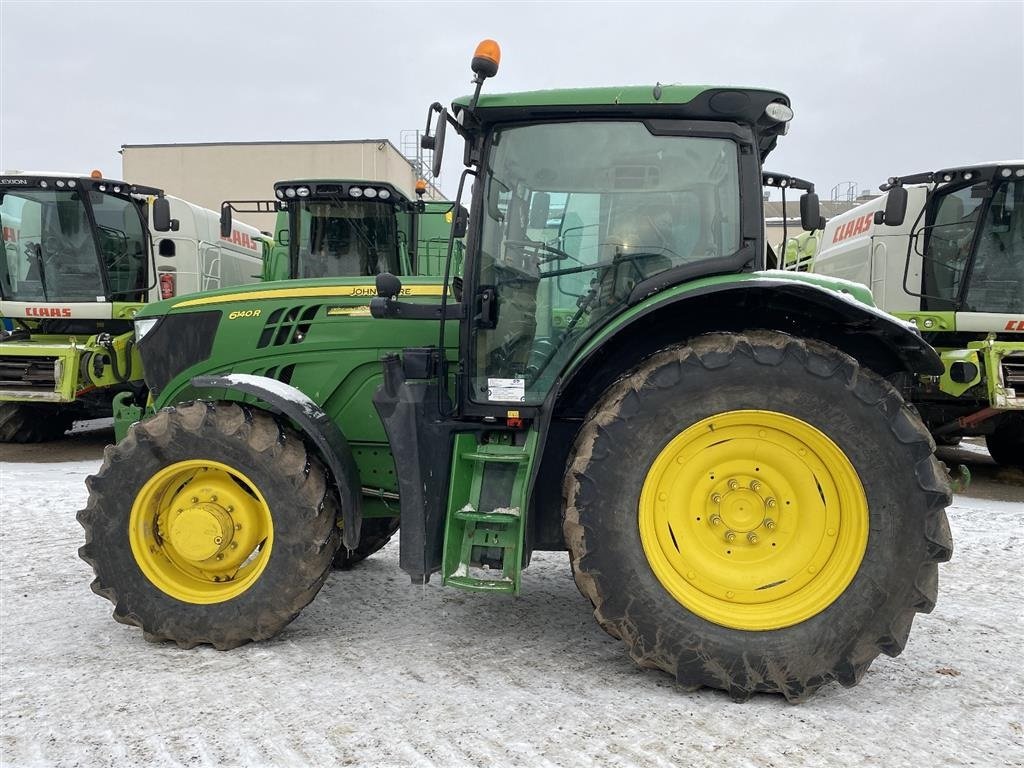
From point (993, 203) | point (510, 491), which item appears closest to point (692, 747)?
point (510, 491)

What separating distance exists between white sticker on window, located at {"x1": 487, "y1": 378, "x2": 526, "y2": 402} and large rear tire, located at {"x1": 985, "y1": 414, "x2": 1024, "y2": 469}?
6.81 meters

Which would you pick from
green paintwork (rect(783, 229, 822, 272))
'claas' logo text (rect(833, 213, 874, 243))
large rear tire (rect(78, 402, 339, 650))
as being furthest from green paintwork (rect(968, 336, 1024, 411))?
large rear tire (rect(78, 402, 339, 650))

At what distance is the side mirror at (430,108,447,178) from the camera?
260 cm

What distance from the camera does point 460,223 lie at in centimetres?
292

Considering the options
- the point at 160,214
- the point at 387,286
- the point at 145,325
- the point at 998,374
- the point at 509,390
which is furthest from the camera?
the point at 160,214

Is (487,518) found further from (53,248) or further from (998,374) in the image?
(53,248)

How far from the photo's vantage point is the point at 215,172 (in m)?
24.0

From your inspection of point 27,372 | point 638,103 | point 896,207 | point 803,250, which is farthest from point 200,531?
point 803,250

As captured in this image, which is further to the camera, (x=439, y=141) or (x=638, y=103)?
(x=638, y=103)

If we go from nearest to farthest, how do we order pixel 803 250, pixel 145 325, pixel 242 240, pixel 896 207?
pixel 145 325 < pixel 896 207 < pixel 803 250 < pixel 242 240

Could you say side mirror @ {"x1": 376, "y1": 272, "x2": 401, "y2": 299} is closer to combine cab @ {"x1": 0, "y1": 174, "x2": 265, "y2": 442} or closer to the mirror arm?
the mirror arm

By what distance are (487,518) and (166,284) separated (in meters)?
8.11

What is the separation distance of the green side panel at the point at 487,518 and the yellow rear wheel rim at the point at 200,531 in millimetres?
777

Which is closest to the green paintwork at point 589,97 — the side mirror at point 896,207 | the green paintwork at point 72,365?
the side mirror at point 896,207
